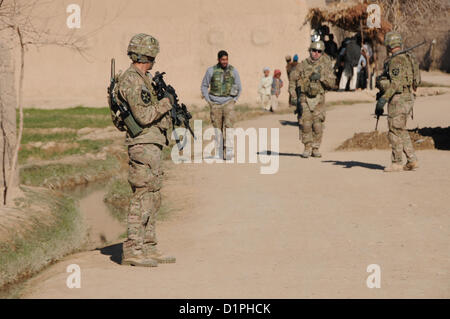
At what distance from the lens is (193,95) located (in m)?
21.9

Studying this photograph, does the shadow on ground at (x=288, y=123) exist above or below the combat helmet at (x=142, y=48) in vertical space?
below

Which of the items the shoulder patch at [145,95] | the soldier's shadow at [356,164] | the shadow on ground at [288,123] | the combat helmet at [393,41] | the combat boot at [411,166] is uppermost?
the combat helmet at [393,41]

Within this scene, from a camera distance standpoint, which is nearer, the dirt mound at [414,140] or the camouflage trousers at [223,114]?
the camouflage trousers at [223,114]

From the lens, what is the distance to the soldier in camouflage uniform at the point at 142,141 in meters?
5.96

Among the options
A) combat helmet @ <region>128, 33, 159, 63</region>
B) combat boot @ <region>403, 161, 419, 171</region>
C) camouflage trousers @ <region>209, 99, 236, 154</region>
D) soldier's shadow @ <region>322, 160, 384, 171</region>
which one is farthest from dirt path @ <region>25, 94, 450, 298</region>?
combat helmet @ <region>128, 33, 159, 63</region>

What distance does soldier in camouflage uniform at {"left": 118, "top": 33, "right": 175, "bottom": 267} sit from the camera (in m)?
5.96

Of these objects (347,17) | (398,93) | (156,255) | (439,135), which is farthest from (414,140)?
(347,17)

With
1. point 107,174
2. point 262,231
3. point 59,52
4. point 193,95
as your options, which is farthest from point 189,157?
point 59,52

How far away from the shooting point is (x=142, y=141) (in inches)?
238

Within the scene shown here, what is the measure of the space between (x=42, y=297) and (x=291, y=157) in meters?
7.27

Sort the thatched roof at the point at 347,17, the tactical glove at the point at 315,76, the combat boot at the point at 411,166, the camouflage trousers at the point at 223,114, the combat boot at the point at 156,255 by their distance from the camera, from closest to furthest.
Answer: the combat boot at the point at 156,255 → the combat boot at the point at 411,166 → the tactical glove at the point at 315,76 → the camouflage trousers at the point at 223,114 → the thatched roof at the point at 347,17

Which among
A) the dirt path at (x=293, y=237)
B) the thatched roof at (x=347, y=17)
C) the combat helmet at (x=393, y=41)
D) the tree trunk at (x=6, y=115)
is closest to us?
the dirt path at (x=293, y=237)

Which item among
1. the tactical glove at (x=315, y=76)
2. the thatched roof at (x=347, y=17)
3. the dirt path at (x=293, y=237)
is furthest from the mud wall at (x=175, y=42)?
the dirt path at (x=293, y=237)

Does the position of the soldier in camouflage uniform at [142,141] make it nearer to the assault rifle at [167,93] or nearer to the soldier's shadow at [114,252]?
the assault rifle at [167,93]
